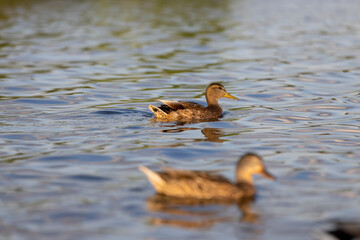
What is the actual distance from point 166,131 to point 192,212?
192 inches

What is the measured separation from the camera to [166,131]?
12633 millimetres

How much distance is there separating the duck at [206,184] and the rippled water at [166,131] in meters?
0.23

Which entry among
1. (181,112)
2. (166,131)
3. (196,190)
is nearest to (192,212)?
(196,190)

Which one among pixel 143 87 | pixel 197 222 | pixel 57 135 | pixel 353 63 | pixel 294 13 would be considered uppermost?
pixel 294 13

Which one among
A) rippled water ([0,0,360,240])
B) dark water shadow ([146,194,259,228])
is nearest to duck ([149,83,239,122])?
rippled water ([0,0,360,240])

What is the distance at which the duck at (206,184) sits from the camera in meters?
8.16

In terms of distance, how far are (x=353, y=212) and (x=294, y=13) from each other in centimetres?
3939

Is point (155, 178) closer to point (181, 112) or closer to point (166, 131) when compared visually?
point (166, 131)

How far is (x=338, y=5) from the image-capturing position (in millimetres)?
50688

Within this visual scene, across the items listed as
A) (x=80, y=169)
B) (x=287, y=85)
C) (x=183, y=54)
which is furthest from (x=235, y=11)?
(x=80, y=169)

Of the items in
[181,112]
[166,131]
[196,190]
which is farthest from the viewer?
[181,112]

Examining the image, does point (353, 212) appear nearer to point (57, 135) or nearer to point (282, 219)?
point (282, 219)

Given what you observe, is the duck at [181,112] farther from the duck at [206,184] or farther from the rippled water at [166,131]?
the duck at [206,184]

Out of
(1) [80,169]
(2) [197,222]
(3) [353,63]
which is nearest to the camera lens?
(2) [197,222]
